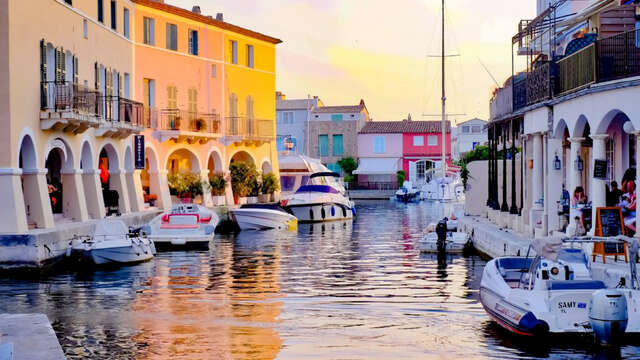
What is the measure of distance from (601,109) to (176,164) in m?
32.8

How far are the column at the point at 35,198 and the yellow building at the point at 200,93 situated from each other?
1563 cm

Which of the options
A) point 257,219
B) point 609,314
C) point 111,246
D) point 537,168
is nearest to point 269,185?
point 257,219

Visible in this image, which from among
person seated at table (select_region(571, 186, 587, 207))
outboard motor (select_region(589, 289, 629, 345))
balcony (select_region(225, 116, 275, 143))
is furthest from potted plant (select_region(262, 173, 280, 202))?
outboard motor (select_region(589, 289, 629, 345))

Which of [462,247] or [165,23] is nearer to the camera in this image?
[462,247]

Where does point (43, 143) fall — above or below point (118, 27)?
below

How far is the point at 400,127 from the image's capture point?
97750mm

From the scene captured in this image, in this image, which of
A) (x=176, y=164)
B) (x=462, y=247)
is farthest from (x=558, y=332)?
(x=176, y=164)

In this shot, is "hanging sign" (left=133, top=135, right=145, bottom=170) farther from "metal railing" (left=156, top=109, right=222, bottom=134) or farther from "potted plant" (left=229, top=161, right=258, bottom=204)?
"potted plant" (left=229, top=161, right=258, bottom=204)

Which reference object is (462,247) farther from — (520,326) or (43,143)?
(520,326)

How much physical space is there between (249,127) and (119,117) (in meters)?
15.7

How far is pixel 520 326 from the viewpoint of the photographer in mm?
15586

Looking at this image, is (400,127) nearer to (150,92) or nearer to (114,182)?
(150,92)

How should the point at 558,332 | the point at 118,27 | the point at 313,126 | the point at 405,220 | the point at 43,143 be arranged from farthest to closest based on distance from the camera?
the point at 313,126
the point at 405,220
the point at 118,27
the point at 43,143
the point at 558,332

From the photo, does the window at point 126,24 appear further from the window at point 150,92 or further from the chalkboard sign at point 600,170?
the chalkboard sign at point 600,170
